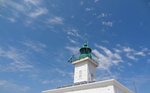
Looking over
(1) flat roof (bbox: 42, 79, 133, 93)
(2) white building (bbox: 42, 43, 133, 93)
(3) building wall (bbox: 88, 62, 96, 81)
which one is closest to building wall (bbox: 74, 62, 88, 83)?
(2) white building (bbox: 42, 43, 133, 93)

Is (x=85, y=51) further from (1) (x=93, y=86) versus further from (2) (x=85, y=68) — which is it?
(1) (x=93, y=86)

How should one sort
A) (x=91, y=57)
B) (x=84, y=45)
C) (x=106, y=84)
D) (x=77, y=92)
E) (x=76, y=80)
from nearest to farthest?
(x=106, y=84), (x=77, y=92), (x=76, y=80), (x=91, y=57), (x=84, y=45)

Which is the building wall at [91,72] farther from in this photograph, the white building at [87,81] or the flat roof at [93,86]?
the flat roof at [93,86]

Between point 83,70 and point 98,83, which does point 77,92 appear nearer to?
point 98,83

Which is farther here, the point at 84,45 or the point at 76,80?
the point at 84,45

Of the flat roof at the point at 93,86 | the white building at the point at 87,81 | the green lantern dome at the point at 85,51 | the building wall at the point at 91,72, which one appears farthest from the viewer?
the green lantern dome at the point at 85,51

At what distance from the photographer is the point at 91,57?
25.2 metres

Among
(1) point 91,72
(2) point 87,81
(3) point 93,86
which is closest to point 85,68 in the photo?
(1) point 91,72

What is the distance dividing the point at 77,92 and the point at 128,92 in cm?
629

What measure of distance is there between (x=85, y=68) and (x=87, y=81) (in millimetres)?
2338

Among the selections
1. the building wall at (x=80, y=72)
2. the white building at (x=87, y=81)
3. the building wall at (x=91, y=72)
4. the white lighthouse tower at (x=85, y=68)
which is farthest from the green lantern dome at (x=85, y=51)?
the building wall at (x=91, y=72)

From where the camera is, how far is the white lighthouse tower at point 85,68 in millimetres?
23125

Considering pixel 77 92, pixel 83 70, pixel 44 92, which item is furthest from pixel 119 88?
pixel 44 92

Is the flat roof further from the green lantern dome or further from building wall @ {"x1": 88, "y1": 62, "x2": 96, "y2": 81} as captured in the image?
the green lantern dome
